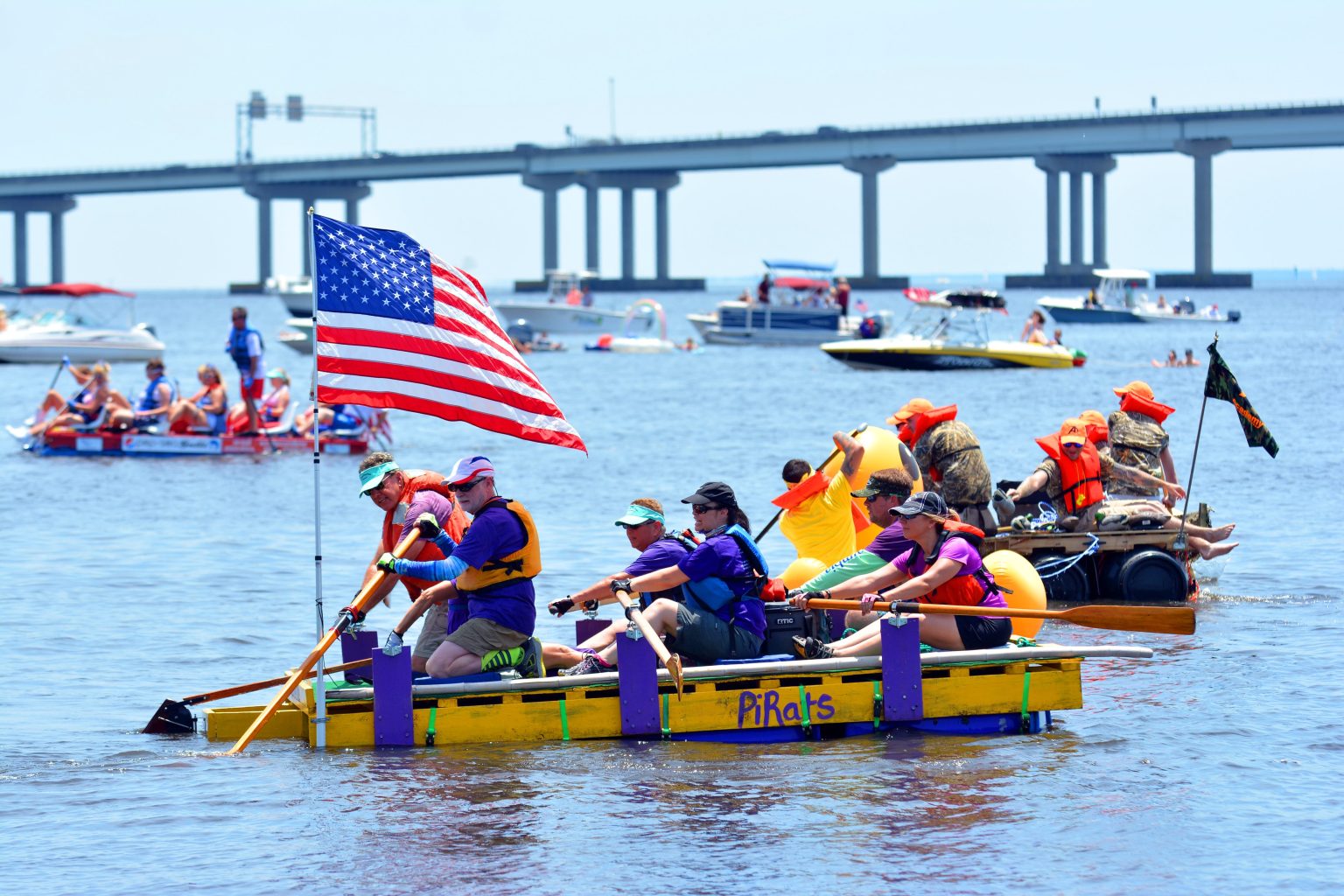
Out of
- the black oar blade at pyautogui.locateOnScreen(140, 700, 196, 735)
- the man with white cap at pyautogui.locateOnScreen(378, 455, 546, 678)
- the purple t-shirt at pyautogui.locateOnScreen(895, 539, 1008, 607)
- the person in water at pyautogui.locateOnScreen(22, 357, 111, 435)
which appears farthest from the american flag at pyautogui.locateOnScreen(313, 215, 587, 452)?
the person in water at pyautogui.locateOnScreen(22, 357, 111, 435)

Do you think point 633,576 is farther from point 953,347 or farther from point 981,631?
point 953,347

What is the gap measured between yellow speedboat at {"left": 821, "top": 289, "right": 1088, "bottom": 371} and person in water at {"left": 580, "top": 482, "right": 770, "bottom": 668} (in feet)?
135

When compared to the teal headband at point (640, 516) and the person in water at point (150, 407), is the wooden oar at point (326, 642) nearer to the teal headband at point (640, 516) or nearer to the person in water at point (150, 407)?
the teal headband at point (640, 516)

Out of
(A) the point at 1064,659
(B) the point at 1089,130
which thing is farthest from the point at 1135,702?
(B) the point at 1089,130

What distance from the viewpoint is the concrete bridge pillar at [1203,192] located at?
106 metres

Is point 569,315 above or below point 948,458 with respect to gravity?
above

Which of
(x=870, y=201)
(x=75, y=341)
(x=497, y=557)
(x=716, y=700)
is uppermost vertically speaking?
(x=870, y=201)

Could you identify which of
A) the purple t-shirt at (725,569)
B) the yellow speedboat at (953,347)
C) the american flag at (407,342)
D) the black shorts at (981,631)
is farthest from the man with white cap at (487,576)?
the yellow speedboat at (953,347)

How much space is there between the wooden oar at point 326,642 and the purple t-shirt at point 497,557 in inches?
14.2

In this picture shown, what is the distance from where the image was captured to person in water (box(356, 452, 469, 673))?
10945 mm

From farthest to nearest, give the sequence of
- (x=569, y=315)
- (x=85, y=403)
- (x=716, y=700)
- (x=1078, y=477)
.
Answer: (x=569, y=315), (x=85, y=403), (x=1078, y=477), (x=716, y=700)

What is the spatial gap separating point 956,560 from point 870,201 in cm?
11495

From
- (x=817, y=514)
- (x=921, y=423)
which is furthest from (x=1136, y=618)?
(x=921, y=423)

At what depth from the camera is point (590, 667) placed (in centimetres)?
1125
